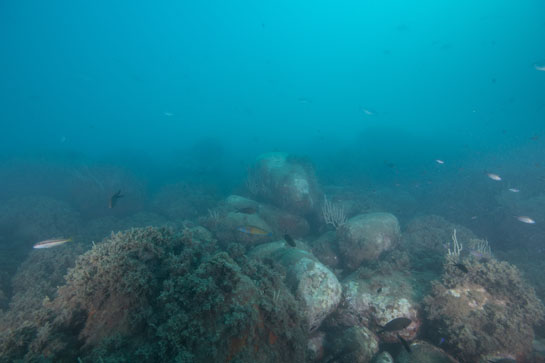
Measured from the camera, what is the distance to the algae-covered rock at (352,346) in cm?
443

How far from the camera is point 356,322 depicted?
5.52m

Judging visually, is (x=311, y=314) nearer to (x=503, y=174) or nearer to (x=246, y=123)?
(x=503, y=174)

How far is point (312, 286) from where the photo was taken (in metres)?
5.27

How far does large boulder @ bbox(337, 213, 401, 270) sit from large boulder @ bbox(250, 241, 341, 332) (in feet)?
10.2

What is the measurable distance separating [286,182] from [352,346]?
8470mm

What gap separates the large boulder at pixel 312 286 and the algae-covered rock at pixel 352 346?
20.3 inches

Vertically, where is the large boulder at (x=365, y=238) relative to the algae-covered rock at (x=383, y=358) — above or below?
below

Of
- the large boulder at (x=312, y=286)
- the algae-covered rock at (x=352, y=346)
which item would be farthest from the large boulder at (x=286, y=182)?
the algae-covered rock at (x=352, y=346)

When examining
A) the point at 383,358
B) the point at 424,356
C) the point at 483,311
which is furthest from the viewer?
the point at 483,311

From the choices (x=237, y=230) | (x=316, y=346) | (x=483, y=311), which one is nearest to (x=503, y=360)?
(x=483, y=311)

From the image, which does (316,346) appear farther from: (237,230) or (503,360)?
(237,230)

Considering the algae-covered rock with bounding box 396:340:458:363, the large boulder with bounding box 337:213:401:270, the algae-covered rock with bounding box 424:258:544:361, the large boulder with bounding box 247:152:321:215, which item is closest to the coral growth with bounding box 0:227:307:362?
the algae-covered rock with bounding box 396:340:458:363

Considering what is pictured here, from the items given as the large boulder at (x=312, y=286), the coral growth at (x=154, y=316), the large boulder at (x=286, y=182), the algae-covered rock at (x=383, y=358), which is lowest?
the large boulder at (x=286, y=182)

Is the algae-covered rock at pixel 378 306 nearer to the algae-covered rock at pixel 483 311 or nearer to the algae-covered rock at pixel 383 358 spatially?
the algae-covered rock at pixel 483 311
